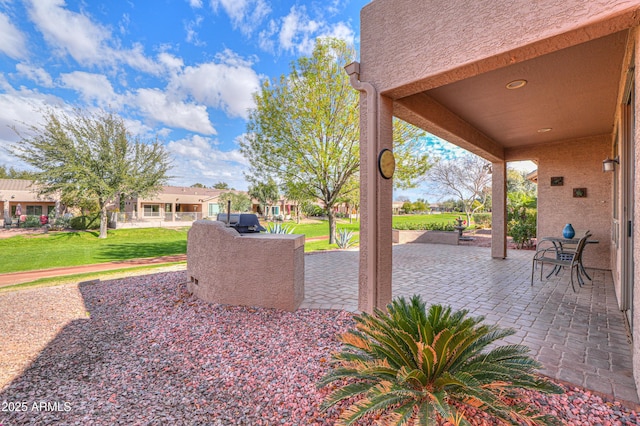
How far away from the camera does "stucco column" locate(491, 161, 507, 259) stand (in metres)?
8.29

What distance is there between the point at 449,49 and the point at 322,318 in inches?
140

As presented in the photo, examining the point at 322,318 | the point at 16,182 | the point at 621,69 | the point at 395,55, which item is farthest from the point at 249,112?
the point at 16,182

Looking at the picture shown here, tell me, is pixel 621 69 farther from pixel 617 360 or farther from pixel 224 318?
pixel 224 318

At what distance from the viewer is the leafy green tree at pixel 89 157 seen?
16500mm

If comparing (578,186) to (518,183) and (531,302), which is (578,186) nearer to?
(531,302)

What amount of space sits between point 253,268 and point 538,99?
17.4ft

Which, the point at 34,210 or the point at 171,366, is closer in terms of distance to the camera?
the point at 171,366

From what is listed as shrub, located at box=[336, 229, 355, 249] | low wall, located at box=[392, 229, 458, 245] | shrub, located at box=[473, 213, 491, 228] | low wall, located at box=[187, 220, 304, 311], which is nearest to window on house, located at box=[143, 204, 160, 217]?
shrub, located at box=[336, 229, 355, 249]

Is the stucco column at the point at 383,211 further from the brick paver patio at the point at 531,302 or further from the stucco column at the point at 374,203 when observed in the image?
the brick paver patio at the point at 531,302

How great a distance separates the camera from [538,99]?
14.7ft

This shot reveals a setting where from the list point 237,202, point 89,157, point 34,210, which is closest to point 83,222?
point 89,157

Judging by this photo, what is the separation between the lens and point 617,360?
2.65 m

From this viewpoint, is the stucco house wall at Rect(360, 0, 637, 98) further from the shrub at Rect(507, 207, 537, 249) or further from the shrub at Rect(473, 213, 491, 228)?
the shrub at Rect(473, 213, 491, 228)

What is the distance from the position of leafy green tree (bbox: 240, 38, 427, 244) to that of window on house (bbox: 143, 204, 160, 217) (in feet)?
85.0
